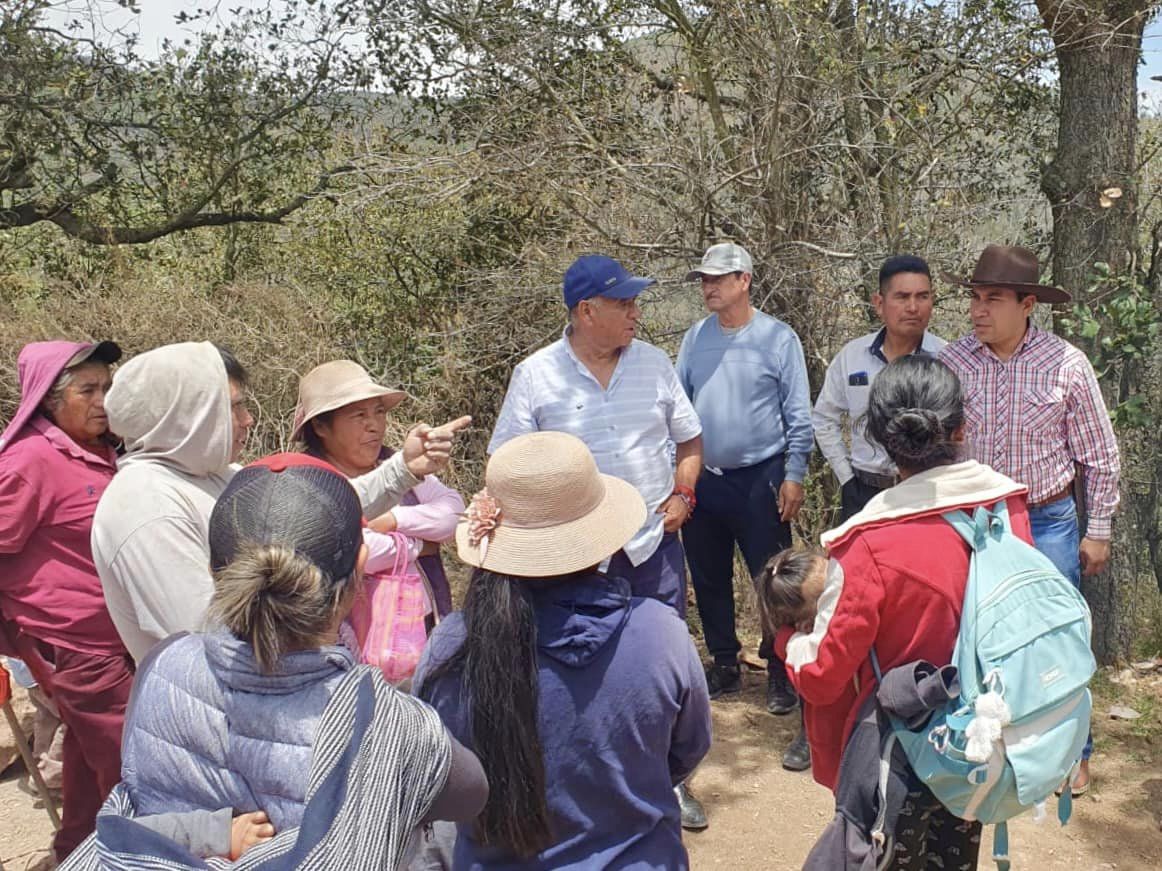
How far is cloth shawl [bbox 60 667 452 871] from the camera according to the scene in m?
1.33

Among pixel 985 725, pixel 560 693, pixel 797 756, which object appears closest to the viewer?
pixel 560 693

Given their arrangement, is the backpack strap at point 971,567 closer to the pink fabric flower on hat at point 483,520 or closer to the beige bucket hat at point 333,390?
the pink fabric flower on hat at point 483,520

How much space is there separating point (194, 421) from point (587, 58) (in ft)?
16.3

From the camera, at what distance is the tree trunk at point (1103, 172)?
450 centimetres

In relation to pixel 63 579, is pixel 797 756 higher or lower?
lower

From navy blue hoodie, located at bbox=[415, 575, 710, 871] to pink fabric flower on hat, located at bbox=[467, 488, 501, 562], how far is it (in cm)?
13

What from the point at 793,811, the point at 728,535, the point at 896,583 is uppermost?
the point at 896,583

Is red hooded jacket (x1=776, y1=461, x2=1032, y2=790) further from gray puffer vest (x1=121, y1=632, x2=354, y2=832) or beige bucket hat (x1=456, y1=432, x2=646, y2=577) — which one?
gray puffer vest (x1=121, y1=632, x2=354, y2=832)

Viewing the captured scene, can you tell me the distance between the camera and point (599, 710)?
1.72 metres

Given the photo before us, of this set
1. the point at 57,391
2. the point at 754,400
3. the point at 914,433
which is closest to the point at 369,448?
the point at 57,391

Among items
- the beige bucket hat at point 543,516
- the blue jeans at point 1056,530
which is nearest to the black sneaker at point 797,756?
the blue jeans at point 1056,530

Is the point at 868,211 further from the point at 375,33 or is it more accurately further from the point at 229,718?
the point at 229,718

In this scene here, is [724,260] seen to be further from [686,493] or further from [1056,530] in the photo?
[1056,530]

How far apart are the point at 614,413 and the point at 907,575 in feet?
5.44
